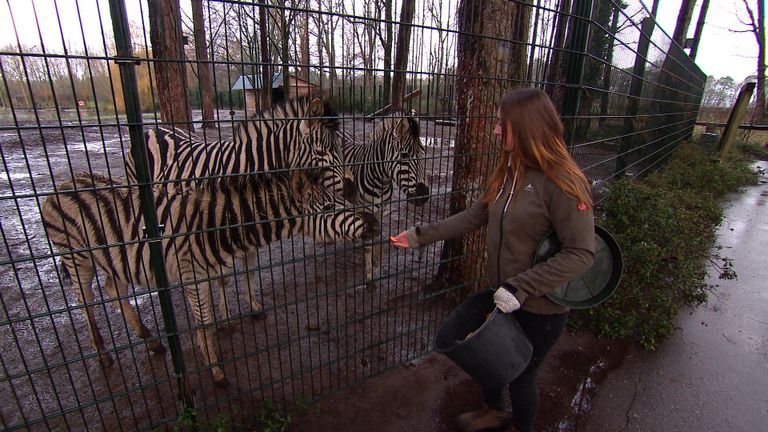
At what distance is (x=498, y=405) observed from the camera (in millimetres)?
2498

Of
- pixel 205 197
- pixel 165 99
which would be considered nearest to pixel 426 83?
pixel 205 197

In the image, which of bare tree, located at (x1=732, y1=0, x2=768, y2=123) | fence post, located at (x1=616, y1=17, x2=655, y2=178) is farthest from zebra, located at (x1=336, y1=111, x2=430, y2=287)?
bare tree, located at (x1=732, y1=0, x2=768, y2=123)

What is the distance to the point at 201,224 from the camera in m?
2.61

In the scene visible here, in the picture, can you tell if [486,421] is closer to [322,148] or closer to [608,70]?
[322,148]

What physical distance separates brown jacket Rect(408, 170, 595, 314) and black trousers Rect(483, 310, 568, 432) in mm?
70

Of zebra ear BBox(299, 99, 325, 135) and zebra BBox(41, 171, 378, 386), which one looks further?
zebra ear BBox(299, 99, 325, 135)

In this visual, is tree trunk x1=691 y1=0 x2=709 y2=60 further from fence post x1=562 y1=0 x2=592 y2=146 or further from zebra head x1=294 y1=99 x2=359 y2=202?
zebra head x1=294 y1=99 x2=359 y2=202

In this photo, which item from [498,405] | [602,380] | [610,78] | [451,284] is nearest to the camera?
[498,405]

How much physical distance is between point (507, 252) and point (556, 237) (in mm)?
245

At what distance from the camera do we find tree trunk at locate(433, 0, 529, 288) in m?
3.23

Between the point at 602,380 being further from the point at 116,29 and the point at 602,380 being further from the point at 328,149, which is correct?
the point at 116,29

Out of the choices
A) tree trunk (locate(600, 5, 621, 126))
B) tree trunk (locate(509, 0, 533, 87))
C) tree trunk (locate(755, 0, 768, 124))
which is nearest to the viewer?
tree trunk (locate(509, 0, 533, 87))

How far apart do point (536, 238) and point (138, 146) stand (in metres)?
1.92

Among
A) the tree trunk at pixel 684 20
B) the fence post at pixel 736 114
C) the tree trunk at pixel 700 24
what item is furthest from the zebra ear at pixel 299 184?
the tree trunk at pixel 700 24
